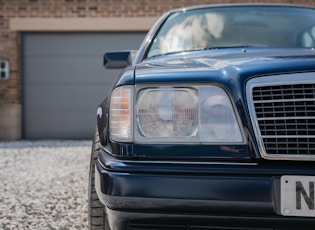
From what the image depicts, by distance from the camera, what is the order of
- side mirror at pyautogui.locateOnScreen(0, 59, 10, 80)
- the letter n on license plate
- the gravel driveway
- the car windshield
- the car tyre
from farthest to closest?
side mirror at pyautogui.locateOnScreen(0, 59, 10, 80)
the gravel driveway
the car windshield
the car tyre
the letter n on license plate

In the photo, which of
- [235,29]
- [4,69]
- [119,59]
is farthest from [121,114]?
[4,69]

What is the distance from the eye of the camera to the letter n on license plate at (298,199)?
58.9 inches

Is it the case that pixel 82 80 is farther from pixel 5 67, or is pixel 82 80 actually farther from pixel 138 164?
pixel 138 164

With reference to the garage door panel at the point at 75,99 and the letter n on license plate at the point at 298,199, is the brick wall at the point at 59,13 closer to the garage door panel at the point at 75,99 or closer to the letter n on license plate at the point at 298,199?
the garage door panel at the point at 75,99

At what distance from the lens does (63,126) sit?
9352 mm

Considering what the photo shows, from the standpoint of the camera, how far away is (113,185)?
158 cm

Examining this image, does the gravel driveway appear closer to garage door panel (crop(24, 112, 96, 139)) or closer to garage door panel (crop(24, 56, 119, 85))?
garage door panel (crop(24, 112, 96, 139))

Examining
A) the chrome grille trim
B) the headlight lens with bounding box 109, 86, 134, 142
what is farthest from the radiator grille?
the headlight lens with bounding box 109, 86, 134, 142

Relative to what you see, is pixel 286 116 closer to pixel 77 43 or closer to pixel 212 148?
pixel 212 148

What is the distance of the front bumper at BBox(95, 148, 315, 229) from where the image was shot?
1.51 metres

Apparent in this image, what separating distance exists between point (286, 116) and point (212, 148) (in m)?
0.29

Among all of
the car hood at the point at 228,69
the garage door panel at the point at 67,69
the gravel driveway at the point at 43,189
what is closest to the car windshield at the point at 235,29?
the car hood at the point at 228,69

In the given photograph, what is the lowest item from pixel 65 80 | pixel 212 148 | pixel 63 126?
pixel 63 126

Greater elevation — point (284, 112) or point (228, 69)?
point (228, 69)
